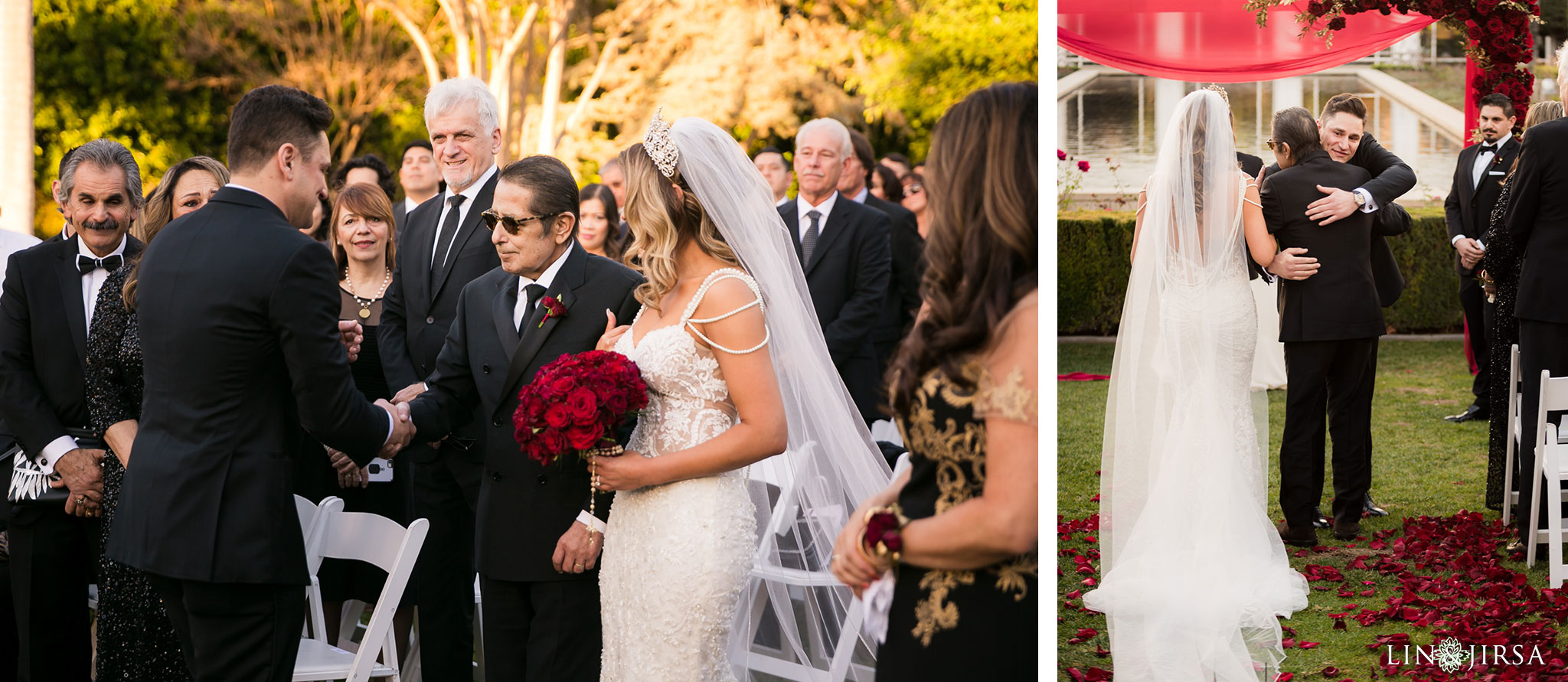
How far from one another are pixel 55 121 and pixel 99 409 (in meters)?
17.1

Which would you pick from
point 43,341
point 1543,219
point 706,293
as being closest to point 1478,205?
point 1543,219

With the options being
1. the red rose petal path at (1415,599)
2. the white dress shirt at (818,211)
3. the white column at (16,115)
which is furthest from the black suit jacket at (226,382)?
the white column at (16,115)

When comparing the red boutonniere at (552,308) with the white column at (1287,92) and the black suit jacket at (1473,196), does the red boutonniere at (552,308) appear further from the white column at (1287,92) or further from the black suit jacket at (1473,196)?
the black suit jacket at (1473,196)

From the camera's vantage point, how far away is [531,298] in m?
3.49

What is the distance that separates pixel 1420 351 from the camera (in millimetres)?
6465

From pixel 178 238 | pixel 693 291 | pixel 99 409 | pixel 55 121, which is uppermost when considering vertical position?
pixel 55 121

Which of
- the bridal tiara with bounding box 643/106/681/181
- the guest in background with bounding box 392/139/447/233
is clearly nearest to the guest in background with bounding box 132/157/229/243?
the guest in background with bounding box 392/139/447/233

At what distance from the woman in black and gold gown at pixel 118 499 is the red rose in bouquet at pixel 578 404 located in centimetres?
146

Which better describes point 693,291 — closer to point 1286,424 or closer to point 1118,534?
point 1118,534

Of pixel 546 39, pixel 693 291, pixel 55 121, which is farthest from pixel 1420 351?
pixel 55 121

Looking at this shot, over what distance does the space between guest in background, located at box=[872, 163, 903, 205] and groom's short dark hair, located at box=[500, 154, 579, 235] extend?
20.7 feet

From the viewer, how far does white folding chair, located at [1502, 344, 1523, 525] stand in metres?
5.12

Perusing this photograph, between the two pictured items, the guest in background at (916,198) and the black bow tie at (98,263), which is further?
the guest in background at (916,198)

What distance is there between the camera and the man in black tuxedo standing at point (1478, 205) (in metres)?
4.94
